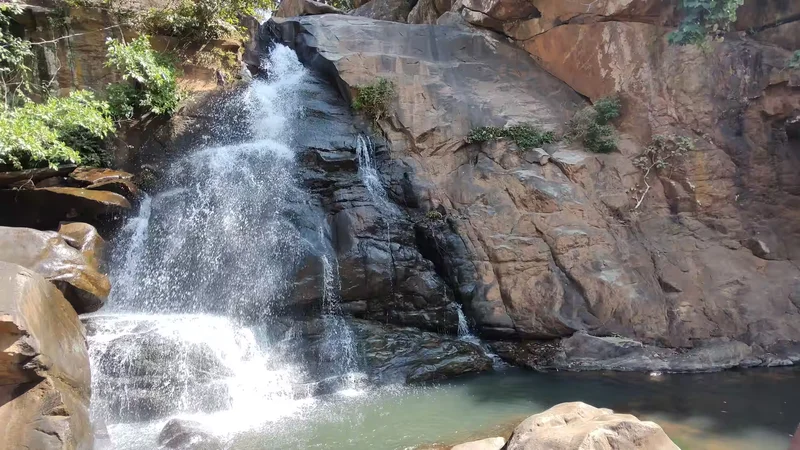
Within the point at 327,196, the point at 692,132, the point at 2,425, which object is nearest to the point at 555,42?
the point at 692,132

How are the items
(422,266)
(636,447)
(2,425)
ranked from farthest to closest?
1. (422,266)
2. (2,425)
3. (636,447)

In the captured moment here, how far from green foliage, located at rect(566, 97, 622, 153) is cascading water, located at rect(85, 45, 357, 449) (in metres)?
6.91

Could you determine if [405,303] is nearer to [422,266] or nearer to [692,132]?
[422,266]

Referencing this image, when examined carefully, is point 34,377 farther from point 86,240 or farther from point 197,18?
point 197,18

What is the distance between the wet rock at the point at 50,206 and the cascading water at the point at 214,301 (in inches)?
29.8

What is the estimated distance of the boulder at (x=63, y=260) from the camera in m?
7.27

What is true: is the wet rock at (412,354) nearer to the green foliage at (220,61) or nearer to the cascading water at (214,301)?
the cascading water at (214,301)

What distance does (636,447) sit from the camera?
4.26 metres

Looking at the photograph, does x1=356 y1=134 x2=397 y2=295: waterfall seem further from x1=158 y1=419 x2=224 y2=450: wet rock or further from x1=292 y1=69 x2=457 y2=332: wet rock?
x1=158 y1=419 x2=224 y2=450: wet rock

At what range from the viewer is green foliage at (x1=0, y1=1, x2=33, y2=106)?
9.91 m

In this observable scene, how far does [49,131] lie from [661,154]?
12369 mm

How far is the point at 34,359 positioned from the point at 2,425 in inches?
26.2

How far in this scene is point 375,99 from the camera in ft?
42.9

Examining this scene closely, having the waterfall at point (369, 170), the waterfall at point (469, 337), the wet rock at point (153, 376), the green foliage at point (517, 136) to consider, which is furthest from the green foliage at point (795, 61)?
the wet rock at point (153, 376)
